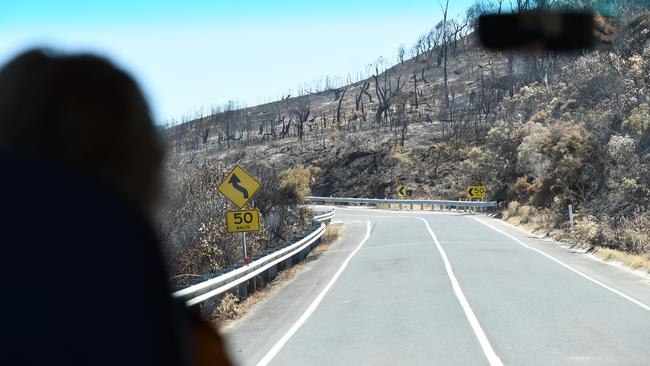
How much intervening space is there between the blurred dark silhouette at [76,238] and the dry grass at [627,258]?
57.6ft

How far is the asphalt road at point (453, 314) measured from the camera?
880 centimetres

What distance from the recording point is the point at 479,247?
78.1ft

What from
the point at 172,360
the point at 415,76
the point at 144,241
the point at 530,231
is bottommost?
the point at 530,231

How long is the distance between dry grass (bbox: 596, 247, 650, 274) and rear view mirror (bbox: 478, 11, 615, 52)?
515 inches

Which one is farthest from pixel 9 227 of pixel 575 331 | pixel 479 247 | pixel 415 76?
pixel 415 76

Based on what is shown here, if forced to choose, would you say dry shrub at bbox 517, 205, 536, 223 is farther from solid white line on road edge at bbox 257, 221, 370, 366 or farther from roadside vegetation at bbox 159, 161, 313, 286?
solid white line on road edge at bbox 257, 221, 370, 366

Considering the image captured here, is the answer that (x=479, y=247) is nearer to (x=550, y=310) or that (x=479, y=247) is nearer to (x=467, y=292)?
(x=467, y=292)

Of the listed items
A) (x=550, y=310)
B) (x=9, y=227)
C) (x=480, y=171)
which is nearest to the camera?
(x=9, y=227)

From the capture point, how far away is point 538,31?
5.20 m

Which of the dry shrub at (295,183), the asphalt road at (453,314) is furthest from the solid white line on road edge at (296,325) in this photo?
the dry shrub at (295,183)

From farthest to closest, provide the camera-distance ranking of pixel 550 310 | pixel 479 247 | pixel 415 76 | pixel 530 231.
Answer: pixel 415 76
pixel 530 231
pixel 479 247
pixel 550 310

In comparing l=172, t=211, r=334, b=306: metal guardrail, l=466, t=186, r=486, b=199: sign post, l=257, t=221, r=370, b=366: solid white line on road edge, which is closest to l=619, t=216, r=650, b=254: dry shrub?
l=257, t=221, r=370, b=366: solid white line on road edge

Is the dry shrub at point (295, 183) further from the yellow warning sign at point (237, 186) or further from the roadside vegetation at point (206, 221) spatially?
the yellow warning sign at point (237, 186)

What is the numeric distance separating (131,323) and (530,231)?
1280 inches
